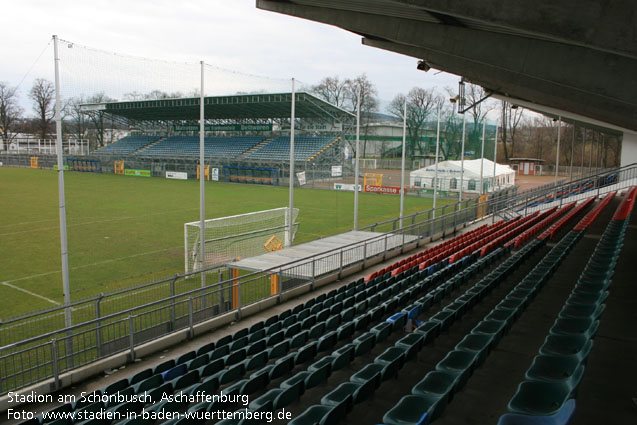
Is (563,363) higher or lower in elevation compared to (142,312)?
higher

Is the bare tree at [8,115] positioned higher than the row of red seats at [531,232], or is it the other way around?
the bare tree at [8,115]

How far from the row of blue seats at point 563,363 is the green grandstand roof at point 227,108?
13.5 m

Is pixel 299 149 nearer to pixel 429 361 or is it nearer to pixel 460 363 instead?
pixel 429 361

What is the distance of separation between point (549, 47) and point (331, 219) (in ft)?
71.0

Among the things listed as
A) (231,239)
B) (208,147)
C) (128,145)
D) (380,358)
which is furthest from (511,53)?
(208,147)

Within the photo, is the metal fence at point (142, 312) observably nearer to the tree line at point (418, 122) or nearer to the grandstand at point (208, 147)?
the tree line at point (418, 122)

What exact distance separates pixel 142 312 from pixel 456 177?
3166 centimetres

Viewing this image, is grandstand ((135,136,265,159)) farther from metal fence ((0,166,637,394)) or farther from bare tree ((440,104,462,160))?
metal fence ((0,166,637,394))

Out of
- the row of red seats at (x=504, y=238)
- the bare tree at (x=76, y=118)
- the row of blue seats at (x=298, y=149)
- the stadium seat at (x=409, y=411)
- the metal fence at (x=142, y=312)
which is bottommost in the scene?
the metal fence at (x=142, y=312)

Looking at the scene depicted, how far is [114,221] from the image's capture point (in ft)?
86.9

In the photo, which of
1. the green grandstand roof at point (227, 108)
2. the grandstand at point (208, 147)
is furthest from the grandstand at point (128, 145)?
the green grandstand roof at point (227, 108)

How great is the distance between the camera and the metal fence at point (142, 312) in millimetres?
8164

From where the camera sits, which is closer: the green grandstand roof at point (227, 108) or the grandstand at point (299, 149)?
the green grandstand roof at point (227, 108)

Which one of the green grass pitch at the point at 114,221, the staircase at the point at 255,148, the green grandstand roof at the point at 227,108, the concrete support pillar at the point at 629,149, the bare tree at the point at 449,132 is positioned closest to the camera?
the green grass pitch at the point at 114,221
